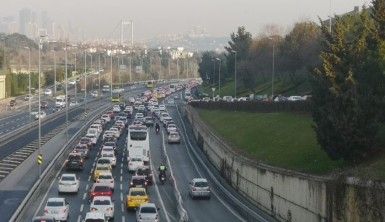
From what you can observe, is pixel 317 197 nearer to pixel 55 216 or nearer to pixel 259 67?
pixel 55 216

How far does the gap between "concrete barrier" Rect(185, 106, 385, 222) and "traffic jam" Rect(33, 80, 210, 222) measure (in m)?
3.07

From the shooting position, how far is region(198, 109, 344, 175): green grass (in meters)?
41.1

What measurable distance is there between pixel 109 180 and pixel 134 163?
10713 millimetres

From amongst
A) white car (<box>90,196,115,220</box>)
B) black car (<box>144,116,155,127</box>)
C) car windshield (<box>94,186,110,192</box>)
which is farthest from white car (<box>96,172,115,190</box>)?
black car (<box>144,116,155,127</box>)

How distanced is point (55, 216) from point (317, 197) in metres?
10.7

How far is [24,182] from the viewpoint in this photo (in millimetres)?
51188

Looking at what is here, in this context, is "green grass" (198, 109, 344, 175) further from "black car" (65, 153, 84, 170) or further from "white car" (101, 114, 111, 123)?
"white car" (101, 114, 111, 123)

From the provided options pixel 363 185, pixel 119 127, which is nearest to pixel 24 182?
pixel 363 185

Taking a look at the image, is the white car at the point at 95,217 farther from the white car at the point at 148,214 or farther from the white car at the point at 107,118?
the white car at the point at 107,118

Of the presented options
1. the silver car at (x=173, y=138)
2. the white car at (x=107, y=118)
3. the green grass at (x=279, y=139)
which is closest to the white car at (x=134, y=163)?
the green grass at (x=279, y=139)

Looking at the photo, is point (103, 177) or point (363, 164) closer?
point (363, 164)

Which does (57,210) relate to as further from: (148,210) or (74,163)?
(74,163)

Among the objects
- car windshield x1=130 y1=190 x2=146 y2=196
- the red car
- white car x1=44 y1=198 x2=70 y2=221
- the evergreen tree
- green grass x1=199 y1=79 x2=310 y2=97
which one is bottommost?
the red car

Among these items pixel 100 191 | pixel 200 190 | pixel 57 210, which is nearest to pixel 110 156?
pixel 200 190
